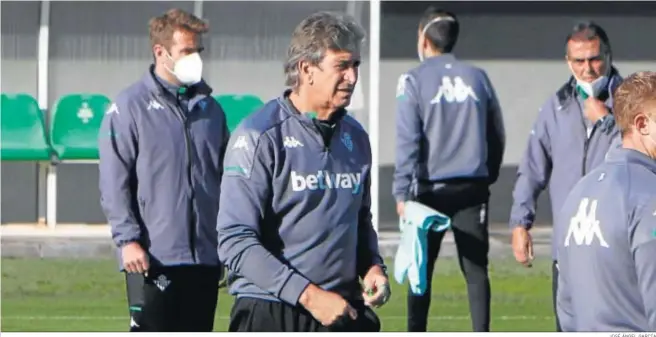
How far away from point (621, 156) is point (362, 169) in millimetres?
1101

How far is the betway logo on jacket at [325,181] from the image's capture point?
5.63m

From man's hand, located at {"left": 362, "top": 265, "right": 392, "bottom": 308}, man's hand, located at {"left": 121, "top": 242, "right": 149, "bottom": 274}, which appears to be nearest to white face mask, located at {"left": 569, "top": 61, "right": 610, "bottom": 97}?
man's hand, located at {"left": 121, "top": 242, "right": 149, "bottom": 274}

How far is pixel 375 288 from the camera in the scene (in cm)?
577

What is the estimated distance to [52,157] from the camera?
56.0ft

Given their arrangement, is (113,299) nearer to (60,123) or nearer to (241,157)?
(60,123)

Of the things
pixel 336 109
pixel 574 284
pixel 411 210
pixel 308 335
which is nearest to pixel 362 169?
pixel 336 109

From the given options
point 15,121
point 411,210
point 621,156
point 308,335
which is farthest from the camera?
point 15,121

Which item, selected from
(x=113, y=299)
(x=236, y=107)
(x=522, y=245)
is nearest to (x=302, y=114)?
(x=522, y=245)

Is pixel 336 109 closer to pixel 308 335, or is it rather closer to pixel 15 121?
pixel 308 335

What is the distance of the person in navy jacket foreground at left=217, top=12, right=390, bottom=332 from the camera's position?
219 inches

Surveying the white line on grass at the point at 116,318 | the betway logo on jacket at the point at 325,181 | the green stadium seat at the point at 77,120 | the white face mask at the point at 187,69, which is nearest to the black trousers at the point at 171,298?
the white face mask at the point at 187,69

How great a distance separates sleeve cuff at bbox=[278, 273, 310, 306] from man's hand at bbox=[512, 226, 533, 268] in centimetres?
333

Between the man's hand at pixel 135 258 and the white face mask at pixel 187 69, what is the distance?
800 millimetres

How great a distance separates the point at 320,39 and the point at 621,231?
1.29 meters
